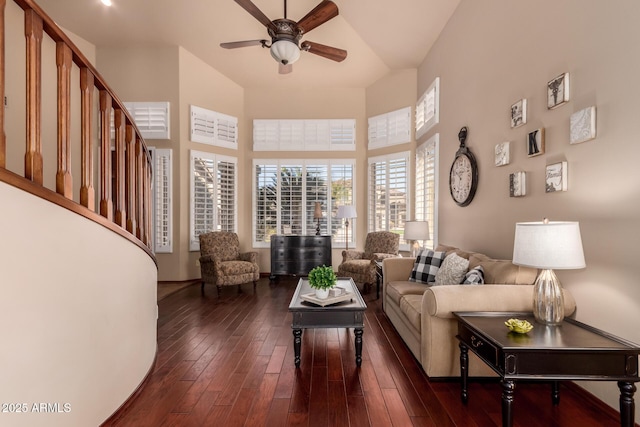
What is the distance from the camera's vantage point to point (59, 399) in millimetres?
1612

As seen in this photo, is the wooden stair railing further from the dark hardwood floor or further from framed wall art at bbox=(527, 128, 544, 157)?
framed wall art at bbox=(527, 128, 544, 157)

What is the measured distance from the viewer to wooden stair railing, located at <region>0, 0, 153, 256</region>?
156 centimetres

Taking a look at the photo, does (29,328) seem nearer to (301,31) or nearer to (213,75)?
(301,31)

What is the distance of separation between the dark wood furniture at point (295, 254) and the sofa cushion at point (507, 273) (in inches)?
149

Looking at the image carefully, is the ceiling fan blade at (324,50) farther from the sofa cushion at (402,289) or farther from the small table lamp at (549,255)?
the small table lamp at (549,255)

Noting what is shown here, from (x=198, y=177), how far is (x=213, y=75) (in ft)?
6.65

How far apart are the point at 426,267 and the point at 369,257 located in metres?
2.09

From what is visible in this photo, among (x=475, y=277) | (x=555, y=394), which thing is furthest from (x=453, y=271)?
(x=555, y=394)

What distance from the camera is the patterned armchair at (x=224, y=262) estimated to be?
5.25 metres

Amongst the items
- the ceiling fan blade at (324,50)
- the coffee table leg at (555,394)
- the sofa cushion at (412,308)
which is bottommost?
the coffee table leg at (555,394)

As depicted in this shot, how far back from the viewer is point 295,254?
638cm

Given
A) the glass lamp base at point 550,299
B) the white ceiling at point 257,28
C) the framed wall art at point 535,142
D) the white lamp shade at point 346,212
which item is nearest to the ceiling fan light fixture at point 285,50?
the white ceiling at point 257,28

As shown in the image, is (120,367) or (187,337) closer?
A: (120,367)

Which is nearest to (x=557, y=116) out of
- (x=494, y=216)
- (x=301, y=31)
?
(x=494, y=216)
